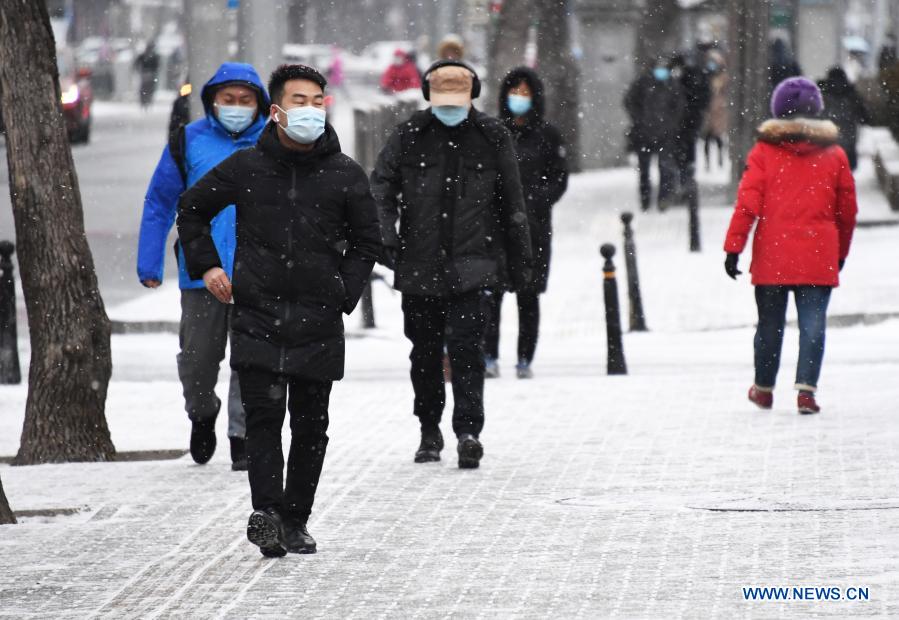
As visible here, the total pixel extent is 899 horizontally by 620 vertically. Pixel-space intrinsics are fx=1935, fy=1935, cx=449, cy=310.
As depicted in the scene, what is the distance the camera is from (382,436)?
33.1 ft

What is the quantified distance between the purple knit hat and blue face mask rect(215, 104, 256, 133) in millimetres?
3087

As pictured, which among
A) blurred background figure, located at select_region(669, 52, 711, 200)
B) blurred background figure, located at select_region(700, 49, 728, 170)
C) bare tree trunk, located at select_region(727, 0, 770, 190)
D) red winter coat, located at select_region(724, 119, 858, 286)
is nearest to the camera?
red winter coat, located at select_region(724, 119, 858, 286)

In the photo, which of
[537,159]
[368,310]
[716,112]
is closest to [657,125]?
[716,112]

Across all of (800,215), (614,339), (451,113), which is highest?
(451,113)

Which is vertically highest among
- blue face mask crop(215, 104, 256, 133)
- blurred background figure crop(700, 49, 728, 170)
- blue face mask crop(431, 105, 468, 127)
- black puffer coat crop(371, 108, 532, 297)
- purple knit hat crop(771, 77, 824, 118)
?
blue face mask crop(215, 104, 256, 133)

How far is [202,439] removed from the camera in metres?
9.15

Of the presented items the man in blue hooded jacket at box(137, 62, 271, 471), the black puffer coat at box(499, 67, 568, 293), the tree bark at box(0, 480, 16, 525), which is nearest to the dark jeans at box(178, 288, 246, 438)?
the man in blue hooded jacket at box(137, 62, 271, 471)

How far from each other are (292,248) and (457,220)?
2091 mm

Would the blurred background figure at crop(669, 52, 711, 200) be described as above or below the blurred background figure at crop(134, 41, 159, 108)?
above

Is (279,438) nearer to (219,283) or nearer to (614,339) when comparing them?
(219,283)

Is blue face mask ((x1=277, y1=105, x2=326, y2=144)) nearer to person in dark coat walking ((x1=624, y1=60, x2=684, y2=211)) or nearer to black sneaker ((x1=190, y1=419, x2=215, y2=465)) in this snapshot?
black sneaker ((x1=190, y1=419, x2=215, y2=465))

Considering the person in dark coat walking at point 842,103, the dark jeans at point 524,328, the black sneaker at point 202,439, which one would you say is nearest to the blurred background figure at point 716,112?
the person in dark coat walking at point 842,103

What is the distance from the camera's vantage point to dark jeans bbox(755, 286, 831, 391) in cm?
1027

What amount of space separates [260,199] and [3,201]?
68.9ft
